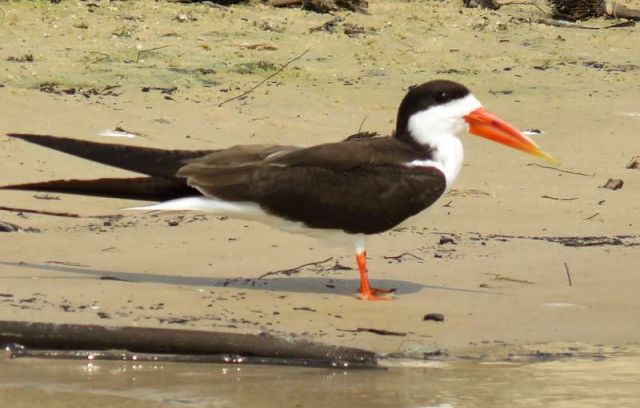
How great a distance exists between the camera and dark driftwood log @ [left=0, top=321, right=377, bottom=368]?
17.4 feet

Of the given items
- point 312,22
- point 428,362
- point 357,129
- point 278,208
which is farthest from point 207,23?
point 428,362

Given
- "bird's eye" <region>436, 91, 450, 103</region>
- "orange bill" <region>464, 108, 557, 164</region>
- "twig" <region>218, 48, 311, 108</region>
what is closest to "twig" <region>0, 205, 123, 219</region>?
"bird's eye" <region>436, 91, 450, 103</region>

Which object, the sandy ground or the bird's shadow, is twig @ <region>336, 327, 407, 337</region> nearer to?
the sandy ground

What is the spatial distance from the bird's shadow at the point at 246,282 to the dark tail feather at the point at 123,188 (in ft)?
1.14

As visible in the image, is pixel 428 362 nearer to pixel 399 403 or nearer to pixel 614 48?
pixel 399 403

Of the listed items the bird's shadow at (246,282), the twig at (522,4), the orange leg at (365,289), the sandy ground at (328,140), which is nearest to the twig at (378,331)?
the sandy ground at (328,140)

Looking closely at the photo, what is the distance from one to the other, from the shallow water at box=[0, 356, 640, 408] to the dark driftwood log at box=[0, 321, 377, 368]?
0.04 metres

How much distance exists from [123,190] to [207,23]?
4.94 metres

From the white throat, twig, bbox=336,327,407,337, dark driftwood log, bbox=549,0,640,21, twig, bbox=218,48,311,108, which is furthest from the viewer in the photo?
dark driftwood log, bbox=549,0,640,21

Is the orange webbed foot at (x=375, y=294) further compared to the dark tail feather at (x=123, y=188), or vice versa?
the orange webbed foot at (x=375, y=294)

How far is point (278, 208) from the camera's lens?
6.46 m

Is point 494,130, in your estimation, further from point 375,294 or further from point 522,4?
point 522,4

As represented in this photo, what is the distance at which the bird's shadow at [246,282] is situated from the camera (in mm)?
6465

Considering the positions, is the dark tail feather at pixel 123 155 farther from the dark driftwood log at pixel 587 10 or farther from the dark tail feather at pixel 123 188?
the dark driftwood log at pixel 587 10
